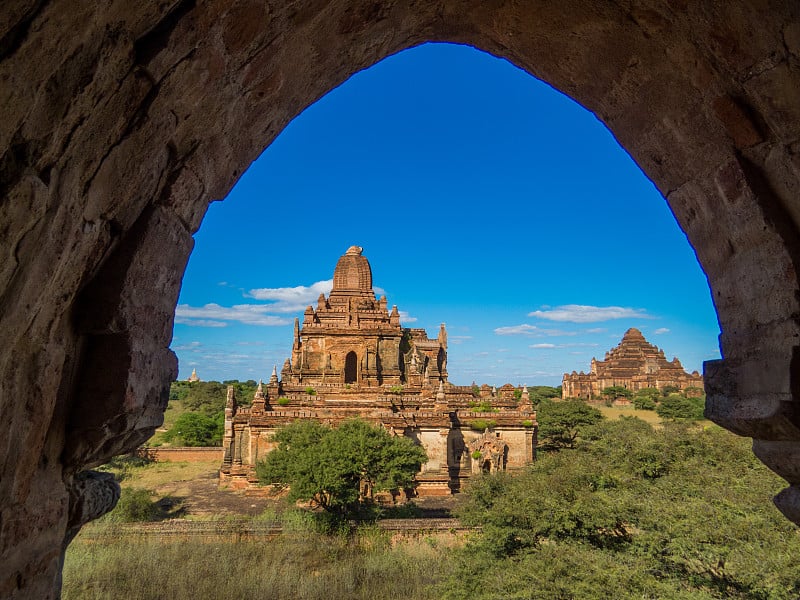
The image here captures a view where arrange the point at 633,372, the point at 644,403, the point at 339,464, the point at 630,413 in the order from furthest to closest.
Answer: the point at 633,372 → the point at 644,403 → the point at 630,413 → the point at 339,464

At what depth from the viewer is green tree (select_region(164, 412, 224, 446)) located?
34.0m

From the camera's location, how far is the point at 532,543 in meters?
10.2

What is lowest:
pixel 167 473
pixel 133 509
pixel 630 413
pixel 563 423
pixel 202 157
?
pixel 167 473

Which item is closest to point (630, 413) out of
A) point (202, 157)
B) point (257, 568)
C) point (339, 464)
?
point (339, 464)

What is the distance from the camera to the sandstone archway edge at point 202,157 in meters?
1.52

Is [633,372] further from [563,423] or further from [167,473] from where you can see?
[167,473]

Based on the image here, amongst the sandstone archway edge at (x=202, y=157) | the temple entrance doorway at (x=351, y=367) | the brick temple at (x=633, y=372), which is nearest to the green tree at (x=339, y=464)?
the sandstone archway edge at (x=202, y=157)

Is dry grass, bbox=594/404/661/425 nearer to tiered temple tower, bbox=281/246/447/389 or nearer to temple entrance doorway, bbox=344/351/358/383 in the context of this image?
tiered temple tower, bbox=281/246/447/389

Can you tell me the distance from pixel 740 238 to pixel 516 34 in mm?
1523

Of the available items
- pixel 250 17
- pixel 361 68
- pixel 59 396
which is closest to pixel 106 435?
pixel 59 396

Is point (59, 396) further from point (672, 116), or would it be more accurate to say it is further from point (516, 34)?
point (672, 116)

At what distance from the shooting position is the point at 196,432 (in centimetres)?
3422

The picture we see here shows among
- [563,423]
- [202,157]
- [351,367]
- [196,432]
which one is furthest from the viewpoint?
[196,432]

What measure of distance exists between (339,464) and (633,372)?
206 feet
